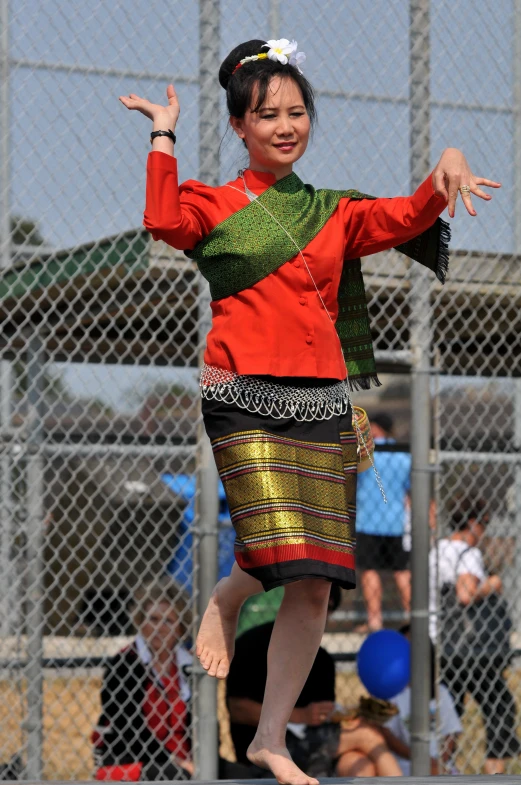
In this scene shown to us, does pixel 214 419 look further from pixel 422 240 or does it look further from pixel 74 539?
pixel 74 539

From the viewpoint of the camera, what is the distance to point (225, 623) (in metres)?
3.01

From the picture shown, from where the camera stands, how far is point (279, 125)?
276 cm

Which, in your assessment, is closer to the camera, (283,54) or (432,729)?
(283,54)

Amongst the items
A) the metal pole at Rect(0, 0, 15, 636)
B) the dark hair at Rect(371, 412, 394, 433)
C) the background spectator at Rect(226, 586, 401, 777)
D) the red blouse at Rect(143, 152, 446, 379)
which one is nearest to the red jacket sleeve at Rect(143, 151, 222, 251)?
the red blouse at Rect(143, 152, 446, 379)

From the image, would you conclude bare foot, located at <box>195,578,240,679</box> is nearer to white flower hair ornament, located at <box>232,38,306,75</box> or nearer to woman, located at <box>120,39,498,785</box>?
woman, located at <box>120,39,498,785</box>

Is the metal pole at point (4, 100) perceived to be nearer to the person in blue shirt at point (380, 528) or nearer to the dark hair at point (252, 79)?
the dark hair at point (252, 79)

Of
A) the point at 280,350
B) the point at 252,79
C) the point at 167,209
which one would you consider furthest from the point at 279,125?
Result: the point at 280,350

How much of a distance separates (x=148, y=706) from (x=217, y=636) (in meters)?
2.38

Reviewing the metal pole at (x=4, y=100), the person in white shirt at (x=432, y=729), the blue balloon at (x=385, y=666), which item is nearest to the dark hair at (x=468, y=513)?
the person in white shirt at (x=432, y=729)

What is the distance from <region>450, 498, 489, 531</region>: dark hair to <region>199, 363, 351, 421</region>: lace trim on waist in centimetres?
412

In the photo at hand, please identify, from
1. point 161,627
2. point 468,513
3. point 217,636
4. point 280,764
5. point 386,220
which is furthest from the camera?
point 468,513

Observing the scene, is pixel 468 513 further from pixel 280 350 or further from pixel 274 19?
pixel 280 350

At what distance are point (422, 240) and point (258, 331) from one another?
53 cm

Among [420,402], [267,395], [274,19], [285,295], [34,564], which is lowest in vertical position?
[34,564]
